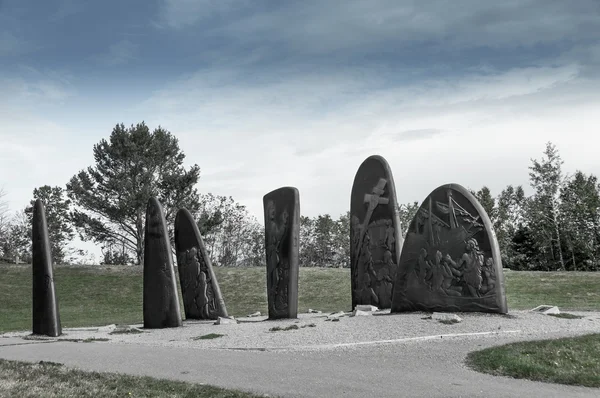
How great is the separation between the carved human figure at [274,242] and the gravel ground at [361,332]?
2918 mm

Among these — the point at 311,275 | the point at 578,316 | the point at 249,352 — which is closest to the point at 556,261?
the point at 311,275

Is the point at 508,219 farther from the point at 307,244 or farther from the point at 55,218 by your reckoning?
the point at 55,218

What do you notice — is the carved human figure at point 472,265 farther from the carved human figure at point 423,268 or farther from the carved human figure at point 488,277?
the carved human figure at point 423,268

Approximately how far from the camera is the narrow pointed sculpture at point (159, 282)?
15750 mm

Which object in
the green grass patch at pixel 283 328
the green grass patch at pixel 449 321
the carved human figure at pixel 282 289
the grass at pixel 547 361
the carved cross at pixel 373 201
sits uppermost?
the carved cross at pixel 373 201

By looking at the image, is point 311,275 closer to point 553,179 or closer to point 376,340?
point 376,340

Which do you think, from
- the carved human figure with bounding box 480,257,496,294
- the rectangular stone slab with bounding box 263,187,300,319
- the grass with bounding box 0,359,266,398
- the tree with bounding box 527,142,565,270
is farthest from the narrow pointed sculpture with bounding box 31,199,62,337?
the tree with bounding box 527,142,565,270

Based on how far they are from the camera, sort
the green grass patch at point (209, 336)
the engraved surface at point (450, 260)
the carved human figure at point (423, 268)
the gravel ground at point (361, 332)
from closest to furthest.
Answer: the gravel ground at point (361, 332) → the green grass patch at point (209, 336) → the engraved surface at point (450, 260) → the carved human figure at point (423, 268)

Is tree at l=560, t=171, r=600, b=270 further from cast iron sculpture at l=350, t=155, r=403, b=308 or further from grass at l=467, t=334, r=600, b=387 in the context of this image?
grass at l=467, t=334, r=600, b=387

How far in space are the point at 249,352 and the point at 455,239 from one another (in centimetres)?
669

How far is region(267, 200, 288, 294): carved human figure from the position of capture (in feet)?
57.3

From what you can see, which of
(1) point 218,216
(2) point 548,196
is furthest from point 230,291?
(2) point 548,196

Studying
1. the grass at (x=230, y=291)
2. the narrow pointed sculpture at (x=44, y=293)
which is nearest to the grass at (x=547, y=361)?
the narrow pointed sculpture at (x=44, y=293)

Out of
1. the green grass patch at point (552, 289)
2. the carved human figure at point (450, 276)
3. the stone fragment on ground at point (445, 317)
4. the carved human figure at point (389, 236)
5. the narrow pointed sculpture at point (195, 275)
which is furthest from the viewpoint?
the green grass patch at point (552, 289)
